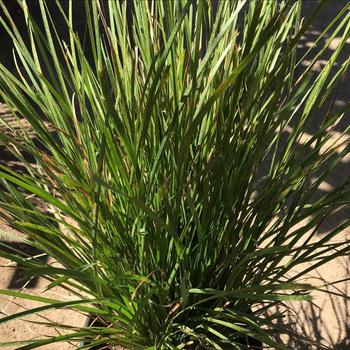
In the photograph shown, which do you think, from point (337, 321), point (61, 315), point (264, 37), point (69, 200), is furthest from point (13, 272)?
point (264, 37)

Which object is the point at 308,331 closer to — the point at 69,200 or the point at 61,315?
the point at 61,315

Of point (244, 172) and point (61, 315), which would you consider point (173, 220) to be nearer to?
point (244, 172)

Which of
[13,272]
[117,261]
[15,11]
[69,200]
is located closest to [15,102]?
[69,200]

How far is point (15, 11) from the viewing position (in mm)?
3303

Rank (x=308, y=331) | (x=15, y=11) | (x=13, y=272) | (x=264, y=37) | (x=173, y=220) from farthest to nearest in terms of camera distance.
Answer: (x=15, y=11) → (x=13, y=272) → (x=308, y=331) → (x=173, y=220) → (x=264, y=37)

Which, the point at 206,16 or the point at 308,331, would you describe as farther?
the point at 308,331

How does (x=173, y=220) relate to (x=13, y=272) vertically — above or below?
below

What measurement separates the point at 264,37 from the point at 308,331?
124cm

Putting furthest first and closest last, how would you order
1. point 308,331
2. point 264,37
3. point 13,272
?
point 13,272 → point 308,331 → point 264,37

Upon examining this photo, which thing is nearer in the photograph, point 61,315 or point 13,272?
point 61,315

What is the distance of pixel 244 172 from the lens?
3.14 ft

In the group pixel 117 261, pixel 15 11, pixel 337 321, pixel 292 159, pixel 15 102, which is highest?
pixel 15 11

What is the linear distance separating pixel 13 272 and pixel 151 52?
1181 mm

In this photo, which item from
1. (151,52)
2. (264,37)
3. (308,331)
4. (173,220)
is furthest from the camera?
(308,331)
